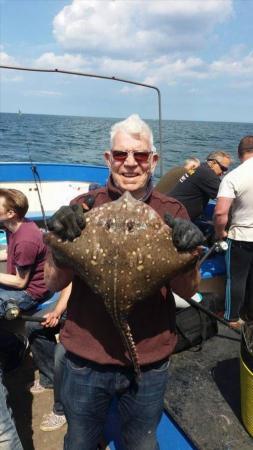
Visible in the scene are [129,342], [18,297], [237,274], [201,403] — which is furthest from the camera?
[237,274]

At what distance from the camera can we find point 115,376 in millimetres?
2248

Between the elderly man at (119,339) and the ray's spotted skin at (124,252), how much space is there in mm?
224

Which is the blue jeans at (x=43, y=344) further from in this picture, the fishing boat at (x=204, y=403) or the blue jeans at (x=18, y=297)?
the fishing boat at (x=204, y=403)

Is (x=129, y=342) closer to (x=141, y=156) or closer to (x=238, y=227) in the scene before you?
(x=141, y=156)

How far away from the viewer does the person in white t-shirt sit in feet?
15.8

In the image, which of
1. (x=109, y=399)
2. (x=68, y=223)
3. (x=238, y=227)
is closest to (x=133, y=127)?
(x=68, y=223)

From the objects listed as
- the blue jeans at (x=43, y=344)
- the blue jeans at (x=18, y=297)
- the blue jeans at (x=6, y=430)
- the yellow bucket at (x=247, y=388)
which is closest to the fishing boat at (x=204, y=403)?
the yellow bucket at (x=247, y=388)

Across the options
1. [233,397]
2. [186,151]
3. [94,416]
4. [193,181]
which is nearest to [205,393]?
[233,397]

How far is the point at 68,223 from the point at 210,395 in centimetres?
230

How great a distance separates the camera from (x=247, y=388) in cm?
284

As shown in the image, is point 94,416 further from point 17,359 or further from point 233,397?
point 17,359

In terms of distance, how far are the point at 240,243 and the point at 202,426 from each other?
8.70 ft

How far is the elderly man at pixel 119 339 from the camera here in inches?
83.1

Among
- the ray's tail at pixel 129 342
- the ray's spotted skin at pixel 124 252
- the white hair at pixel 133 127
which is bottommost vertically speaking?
the ray's tail at pixel 129 342
